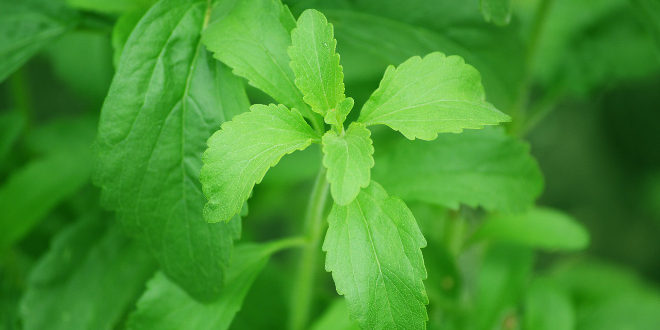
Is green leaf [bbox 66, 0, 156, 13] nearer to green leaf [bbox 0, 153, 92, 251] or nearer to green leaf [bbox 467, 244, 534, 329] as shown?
green leaf [bbox 0, 153, 92, 251]

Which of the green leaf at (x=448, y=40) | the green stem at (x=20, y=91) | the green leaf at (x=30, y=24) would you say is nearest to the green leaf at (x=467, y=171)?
the green leaf at (x=448, y=40)

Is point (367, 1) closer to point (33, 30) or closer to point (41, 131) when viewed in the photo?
point (33, 30)

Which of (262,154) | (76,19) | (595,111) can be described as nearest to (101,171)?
(262,154)

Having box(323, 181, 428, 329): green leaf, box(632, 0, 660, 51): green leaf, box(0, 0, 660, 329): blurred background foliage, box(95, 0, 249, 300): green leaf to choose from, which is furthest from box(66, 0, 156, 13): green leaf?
box(632, 0, 660, 51): green leaf

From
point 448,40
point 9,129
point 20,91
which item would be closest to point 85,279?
point 9,129

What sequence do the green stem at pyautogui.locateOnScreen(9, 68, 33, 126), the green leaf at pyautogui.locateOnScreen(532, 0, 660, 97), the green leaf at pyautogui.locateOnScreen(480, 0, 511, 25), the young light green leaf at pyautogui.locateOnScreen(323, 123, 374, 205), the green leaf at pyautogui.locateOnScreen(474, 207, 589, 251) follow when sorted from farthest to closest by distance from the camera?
the green leaf at pyautogui.locateOnScreen(532, 0, 660, 97) < the green stem at pyautogui.locateOnScreen(9, 68, 33, 126) < the green leaf at pyautogui.locateOnScreen(474, 207, 589, 251) < the green leaf at pyautogui.locateOnScreen(480, 0, 511, 25) < the young light green leaf at pyautogui.locateOnScreen(323, 123, 374, 205)

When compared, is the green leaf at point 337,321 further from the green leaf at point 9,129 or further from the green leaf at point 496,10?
the green leaf at point 9,129
